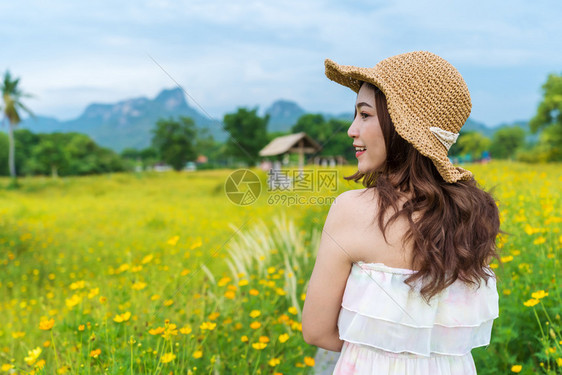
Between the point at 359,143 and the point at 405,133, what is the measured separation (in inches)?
6.2

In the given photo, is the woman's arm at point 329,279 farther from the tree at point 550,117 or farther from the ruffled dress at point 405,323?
the tree at point 550,117

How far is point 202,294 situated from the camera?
261 cm

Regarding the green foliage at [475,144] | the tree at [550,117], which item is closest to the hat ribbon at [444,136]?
the tree at [550,117]

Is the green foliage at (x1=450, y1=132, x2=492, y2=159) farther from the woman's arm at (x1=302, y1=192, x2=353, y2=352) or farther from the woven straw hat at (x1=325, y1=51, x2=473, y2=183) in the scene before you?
the woman's arm at (x1=302, y1=192, x2=353, y2=352)

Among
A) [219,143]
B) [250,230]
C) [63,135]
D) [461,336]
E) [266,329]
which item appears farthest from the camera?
[63,135]

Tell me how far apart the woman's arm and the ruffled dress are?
31 mm

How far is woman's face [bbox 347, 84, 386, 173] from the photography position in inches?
46.4

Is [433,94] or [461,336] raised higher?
[433,94]

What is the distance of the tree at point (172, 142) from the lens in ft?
90.4

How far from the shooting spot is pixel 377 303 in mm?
1090

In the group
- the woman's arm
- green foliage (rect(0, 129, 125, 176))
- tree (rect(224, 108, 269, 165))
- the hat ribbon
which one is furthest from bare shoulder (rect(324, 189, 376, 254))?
green foliage (rect(0, 129, 125, 176))

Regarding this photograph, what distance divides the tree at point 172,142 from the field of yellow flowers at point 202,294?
20.0 meters

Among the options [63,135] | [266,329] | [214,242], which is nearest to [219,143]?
[214,242]

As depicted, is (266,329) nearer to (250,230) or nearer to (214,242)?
(250,230)
